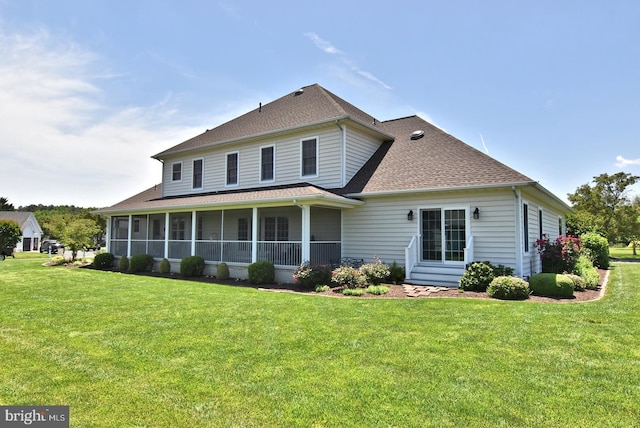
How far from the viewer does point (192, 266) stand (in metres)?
14.6

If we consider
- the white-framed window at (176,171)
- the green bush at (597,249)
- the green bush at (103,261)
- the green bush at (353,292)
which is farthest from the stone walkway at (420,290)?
the green bush at (103,261)

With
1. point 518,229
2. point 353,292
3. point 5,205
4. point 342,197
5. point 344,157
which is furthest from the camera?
point 5,205

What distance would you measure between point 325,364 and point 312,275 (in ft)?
22.6

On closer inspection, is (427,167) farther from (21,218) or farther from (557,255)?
(21,218)

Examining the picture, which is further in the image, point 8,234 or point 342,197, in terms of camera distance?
point 8,234

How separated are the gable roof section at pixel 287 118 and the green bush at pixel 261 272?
5.66m

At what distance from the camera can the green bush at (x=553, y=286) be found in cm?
948

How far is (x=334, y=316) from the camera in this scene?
7.20m

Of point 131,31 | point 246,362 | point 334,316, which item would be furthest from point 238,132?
point 246,362

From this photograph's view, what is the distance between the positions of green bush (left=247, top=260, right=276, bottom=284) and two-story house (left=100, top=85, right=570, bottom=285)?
0.35 meters

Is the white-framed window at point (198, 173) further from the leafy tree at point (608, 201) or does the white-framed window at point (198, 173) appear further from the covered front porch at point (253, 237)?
the leafy tree at point (608, 201)

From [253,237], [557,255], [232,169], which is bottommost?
[557,255]

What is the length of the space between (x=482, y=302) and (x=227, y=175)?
12692 mm

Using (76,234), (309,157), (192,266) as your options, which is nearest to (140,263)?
(192,266)
